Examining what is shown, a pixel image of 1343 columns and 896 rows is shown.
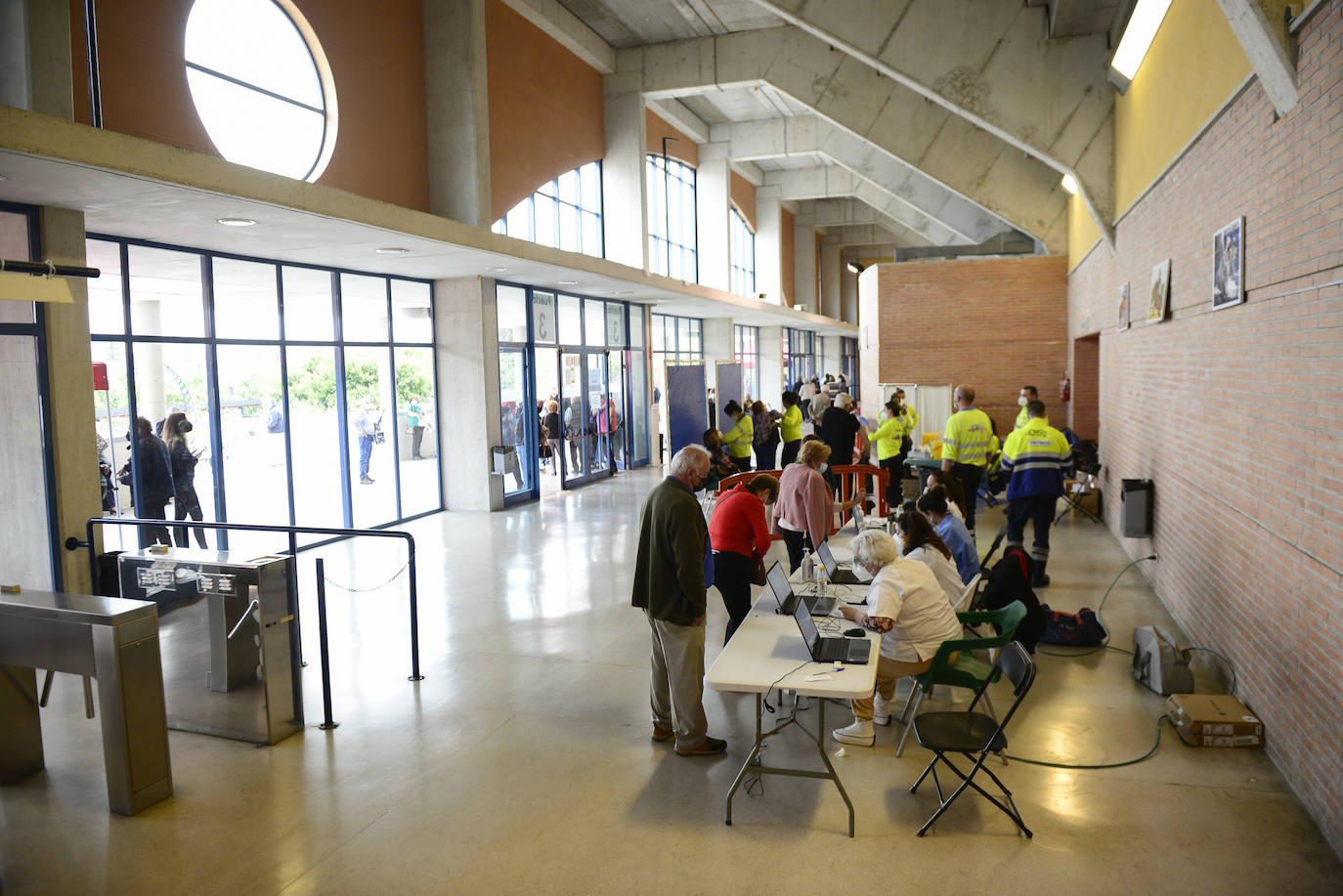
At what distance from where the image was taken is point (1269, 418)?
506cm

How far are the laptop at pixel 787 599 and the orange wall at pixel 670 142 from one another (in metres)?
16.2

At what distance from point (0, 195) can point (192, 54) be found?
270cm

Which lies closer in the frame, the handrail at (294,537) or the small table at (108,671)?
the small table at (108,671)

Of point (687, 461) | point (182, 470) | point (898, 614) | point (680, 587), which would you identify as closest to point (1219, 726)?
point (898, 614)

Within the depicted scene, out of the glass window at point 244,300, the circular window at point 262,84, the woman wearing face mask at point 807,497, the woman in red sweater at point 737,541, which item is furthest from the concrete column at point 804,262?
the woman in red sweater at point 737,541

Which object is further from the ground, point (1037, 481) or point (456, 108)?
point (456, 108)

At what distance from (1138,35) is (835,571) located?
7296mm

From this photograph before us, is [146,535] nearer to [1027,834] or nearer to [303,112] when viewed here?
[303,112]

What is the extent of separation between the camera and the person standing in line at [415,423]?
13.1m

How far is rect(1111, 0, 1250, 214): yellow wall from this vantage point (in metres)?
6.08

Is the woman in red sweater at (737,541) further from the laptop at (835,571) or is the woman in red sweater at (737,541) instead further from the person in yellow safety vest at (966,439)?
the person in yellow safety vest at (966,439)

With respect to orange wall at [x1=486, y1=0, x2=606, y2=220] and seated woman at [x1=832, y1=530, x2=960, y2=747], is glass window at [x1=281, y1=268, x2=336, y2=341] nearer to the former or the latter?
orange wall at [x1=486, y1=0, x2=606, y2=220]

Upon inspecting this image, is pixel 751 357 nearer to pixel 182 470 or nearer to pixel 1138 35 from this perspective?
pixel 1138 35

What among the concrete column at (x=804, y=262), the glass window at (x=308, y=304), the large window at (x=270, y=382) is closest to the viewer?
the large window at (x=270, y=382)
